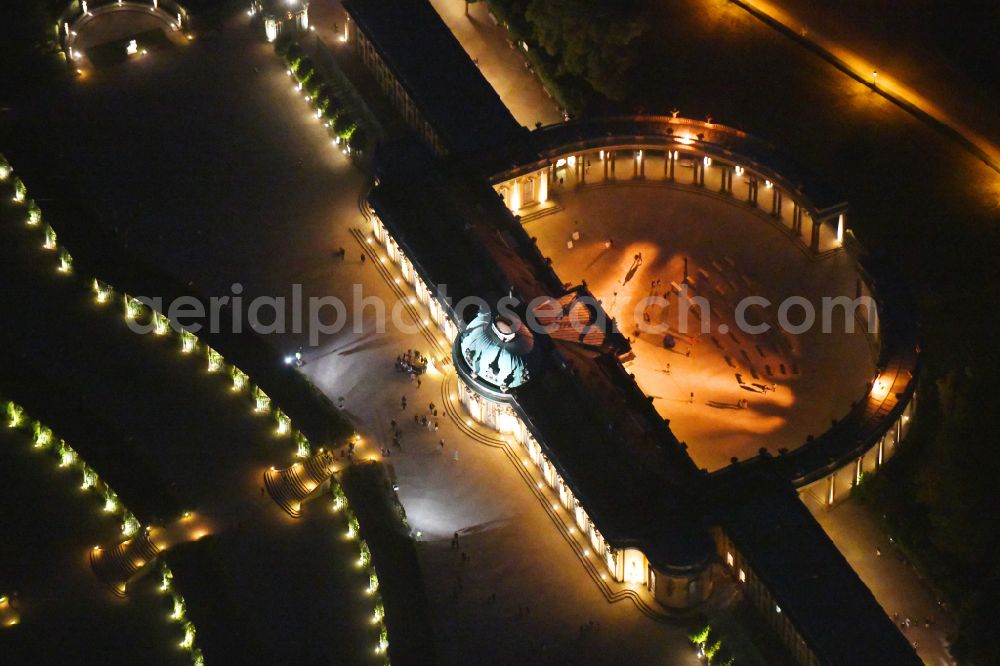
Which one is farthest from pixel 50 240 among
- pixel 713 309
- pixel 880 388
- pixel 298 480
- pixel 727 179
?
pixel 880 388

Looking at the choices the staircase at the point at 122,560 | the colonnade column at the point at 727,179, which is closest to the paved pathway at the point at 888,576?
the colonnade column at the point at 727,179

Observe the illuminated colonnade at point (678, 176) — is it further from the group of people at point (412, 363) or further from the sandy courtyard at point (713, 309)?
the group of people at point (412, 363)

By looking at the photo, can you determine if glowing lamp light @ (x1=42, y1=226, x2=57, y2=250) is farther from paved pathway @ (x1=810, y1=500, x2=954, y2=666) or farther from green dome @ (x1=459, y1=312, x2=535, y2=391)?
paved pathway @ (x1=810, y1=500, x2=954, y2=666)

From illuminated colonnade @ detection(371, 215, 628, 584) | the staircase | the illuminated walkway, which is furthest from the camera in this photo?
the illuminated walkway

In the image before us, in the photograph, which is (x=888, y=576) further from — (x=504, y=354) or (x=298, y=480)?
(x=298, y=480)

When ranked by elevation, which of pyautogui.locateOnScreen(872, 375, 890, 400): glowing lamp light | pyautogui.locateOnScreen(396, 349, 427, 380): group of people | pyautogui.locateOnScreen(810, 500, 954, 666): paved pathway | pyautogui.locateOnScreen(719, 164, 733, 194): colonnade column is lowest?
pyautogui.locateOnScreen(810, 500, 954, 666): paved pathway

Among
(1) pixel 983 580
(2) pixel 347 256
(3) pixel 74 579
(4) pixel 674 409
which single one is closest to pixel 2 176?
(2) pixel 347 256

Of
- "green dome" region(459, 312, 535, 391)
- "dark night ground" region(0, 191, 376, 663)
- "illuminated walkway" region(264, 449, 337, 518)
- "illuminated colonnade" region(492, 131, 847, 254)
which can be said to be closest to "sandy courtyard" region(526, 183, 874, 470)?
"illuminated colonnade" region(492, 131, 847, 254)
